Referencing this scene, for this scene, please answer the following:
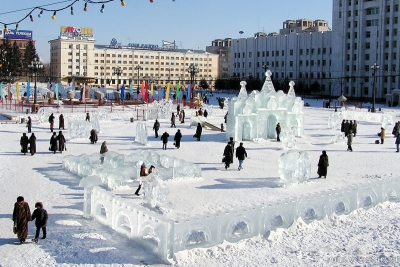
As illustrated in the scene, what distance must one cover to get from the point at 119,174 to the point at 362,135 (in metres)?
18.5

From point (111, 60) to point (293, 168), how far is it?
10115 centimetres

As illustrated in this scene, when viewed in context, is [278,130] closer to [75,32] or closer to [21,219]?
[21,219]

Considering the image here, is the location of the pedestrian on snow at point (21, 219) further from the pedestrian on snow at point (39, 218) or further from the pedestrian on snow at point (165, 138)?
the pedestrian on snow at point (165, 138)

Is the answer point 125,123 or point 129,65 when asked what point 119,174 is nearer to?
point 125,123

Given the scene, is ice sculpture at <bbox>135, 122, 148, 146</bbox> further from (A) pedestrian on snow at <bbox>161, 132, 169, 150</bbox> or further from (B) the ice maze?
(B) the ice maze

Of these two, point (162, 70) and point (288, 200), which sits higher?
point (162, 70)

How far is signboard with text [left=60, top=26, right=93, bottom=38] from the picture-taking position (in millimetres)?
108688

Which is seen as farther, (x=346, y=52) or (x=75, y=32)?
(x=75, y=32)

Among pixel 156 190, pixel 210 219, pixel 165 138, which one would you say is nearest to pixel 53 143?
pixel 165 138

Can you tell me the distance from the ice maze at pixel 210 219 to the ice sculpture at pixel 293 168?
2637mm

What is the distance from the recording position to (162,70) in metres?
118

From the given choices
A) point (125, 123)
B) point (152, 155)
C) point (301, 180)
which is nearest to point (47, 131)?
point (125, 123)

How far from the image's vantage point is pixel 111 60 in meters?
112

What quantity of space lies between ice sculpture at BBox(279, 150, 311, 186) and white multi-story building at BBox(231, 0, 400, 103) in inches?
1765
